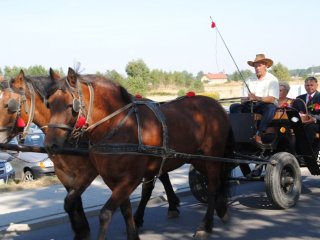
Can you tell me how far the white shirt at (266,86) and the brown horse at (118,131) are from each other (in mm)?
2049

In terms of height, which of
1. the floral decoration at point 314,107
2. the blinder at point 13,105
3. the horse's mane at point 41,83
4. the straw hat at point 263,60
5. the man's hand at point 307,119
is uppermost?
the straw hat at point 263,60

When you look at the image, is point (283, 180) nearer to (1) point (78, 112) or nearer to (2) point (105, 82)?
(2) point (105, 82)

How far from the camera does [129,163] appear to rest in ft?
17.2

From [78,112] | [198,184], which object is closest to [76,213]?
[78,112]

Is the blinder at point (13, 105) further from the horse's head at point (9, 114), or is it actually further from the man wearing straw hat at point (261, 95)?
the man wearing straw hat at point (261, 95)

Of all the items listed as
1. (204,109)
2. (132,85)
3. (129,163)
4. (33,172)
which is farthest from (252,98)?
(132,85)

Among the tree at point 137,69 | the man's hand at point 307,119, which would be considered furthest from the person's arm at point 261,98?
the tree at point 137,69

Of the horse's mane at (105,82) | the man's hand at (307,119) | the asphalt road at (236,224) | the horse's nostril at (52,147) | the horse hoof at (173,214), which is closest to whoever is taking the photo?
the horse's nostril at (52,147)

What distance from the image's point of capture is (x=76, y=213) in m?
5.99

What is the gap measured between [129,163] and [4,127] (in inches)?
58.4

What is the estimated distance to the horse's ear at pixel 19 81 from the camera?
5.64m

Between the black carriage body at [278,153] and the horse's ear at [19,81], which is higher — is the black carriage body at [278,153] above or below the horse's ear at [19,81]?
below

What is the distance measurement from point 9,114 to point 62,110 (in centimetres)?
90

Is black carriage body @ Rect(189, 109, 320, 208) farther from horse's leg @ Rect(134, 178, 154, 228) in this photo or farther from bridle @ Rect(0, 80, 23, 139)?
bridle @ Rect(0, 80, 23, 139)
